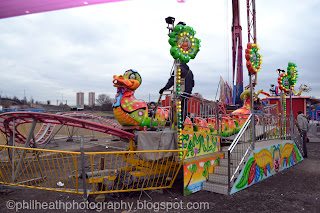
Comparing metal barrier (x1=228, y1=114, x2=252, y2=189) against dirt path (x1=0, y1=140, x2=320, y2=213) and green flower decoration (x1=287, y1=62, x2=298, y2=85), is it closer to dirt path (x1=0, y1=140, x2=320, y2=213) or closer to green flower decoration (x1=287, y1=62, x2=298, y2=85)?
dirt path (x1=0, y1=140, x2=320, y2=213)

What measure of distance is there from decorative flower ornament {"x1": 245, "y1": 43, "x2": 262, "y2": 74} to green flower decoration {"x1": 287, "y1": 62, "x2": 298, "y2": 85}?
4.44 metres

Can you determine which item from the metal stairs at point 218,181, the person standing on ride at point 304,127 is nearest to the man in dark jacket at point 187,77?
the metal stairs at point 218,181

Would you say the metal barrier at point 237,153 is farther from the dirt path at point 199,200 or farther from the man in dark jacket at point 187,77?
the man in dark jacket at point 187,77

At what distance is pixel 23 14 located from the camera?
3.02 metres

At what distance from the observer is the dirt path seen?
4715 mm

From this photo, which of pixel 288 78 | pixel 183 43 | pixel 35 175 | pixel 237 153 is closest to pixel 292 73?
pixel 288 78

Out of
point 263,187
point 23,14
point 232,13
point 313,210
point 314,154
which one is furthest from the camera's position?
point 232,13

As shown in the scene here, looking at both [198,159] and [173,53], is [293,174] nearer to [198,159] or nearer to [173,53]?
[198,159]

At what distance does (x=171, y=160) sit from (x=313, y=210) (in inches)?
117

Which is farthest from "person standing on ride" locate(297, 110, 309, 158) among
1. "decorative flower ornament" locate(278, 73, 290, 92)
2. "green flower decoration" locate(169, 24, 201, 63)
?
"green flower decoration" locate(169, 24, 201, 63)

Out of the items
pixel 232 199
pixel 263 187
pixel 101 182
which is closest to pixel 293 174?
pixel 263 187

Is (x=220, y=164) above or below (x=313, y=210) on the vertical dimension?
above

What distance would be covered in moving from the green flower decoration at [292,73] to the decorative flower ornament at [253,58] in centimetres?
444

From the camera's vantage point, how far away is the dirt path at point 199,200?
4.71 meters
